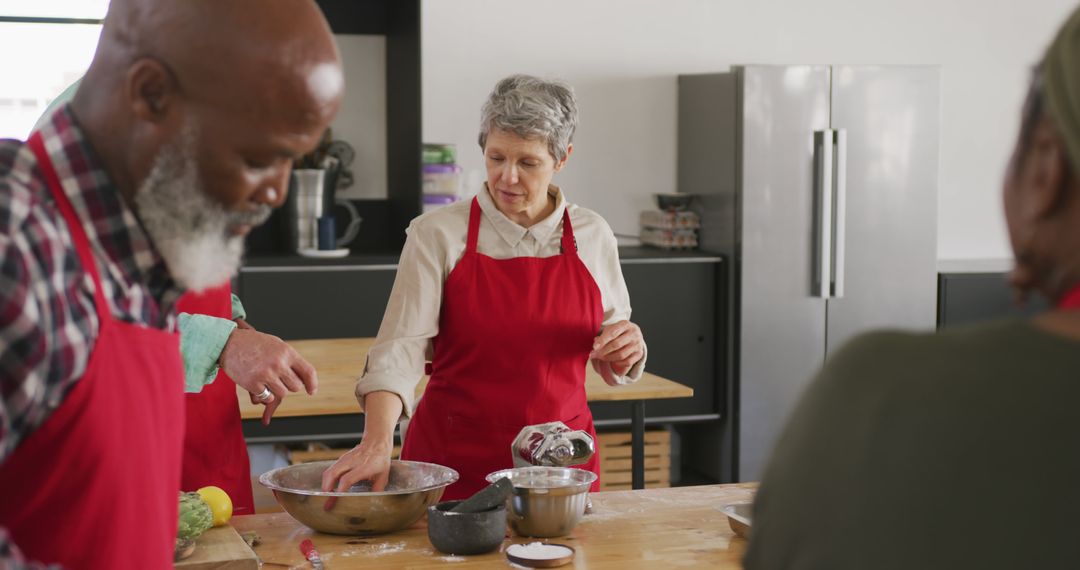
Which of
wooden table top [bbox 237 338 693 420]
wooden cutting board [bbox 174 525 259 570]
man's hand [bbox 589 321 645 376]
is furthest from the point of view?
wooden table top [bbox 237 338 693 420]

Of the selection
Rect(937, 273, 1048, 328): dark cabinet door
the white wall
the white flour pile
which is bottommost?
the white flour pile

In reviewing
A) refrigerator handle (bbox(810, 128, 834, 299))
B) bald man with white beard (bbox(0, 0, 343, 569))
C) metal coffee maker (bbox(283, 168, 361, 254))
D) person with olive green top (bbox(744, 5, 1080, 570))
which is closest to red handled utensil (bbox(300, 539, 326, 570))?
bald man with white beard (bbox(0, 0, 343, 569))

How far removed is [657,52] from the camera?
586cm

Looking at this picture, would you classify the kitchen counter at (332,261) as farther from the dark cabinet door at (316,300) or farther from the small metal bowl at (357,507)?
the small metal bowl at (357,507)

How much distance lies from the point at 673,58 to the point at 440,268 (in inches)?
142

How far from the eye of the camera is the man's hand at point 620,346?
251 centimetres

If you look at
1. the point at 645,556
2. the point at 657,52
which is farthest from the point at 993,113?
the point at 645,556

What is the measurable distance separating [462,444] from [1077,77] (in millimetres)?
1940

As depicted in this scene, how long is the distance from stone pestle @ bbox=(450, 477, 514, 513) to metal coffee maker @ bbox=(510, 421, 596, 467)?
0.25 meters

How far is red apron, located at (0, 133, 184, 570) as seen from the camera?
936 millimetres

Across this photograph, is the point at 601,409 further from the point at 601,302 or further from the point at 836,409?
the point at 836,409

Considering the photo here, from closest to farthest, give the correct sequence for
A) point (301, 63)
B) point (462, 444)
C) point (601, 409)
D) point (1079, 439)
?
1. point (1079, 439)
2. point (301, 63)
3. point (462, 444)
4. point (601, 409)

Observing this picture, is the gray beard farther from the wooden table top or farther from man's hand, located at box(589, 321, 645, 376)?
the wooden table top

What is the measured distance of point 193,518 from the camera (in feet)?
6.13
